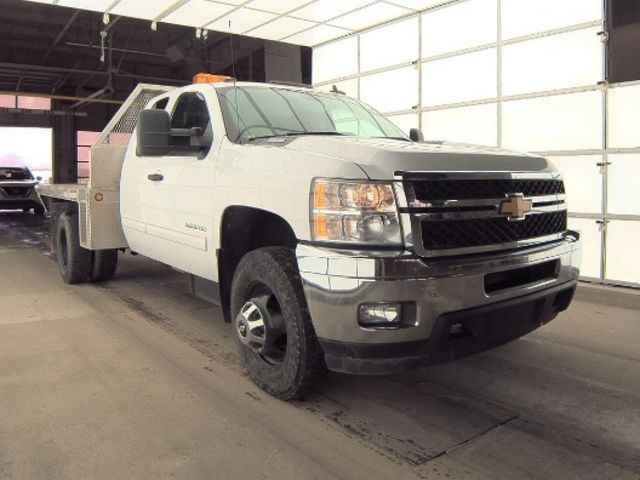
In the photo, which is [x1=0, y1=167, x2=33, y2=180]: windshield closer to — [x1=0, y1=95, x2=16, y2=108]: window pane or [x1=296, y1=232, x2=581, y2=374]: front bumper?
Result: [x1=0, y1=95, x2=16, y2=108]: window pane

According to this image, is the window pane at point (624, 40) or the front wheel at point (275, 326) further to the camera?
the window pane at point (624, 40)

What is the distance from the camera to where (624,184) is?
274 inches

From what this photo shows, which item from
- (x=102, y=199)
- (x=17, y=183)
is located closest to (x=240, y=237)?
(x=102, y=199)

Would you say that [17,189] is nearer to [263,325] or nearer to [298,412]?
[263,325]

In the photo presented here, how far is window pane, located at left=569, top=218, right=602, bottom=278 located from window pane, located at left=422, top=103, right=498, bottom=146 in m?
1.82

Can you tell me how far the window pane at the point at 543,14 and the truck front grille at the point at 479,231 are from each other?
4968 mm

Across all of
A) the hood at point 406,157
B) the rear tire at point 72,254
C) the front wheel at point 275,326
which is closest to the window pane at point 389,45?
the rear tire at point 72,254

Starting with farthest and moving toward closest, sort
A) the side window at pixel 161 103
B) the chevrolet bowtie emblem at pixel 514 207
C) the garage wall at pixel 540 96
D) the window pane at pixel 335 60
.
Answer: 1. the window pane at pixel 335 60
2. the garage wall at pixel 540 96
3. the side window at pixel 161 103
4. the chevrolet bowtie emblem at pixel 514 207

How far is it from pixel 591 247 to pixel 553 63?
246 centimetres

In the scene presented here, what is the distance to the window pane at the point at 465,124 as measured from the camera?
8.41 meters

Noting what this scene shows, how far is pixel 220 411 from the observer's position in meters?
3.38

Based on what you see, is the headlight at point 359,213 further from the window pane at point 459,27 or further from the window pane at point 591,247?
the window pane at point 459,27

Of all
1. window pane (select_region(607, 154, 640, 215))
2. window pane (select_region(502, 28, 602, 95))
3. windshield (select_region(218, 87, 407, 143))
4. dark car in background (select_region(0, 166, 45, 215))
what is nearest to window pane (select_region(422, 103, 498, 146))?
window pane (select_region(502, 28, 602, 95))

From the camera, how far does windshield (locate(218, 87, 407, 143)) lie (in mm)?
4066
